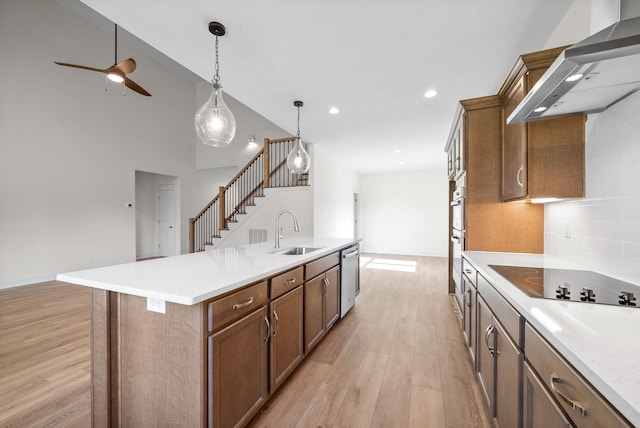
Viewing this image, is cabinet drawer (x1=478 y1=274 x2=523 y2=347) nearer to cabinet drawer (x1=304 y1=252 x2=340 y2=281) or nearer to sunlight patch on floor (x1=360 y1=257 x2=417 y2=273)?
cabinet drawer (x1=304 y1=252 x2=340 y2=281)

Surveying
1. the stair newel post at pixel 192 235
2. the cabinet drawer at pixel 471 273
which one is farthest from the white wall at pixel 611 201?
the stair newel post at pixel 192 235

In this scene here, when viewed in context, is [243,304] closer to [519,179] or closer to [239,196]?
[519,179]

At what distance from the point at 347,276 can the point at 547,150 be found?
222cm

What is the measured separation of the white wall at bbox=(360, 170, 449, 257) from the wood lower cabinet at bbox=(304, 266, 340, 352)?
603cm

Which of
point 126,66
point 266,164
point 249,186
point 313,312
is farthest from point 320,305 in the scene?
point 249,186

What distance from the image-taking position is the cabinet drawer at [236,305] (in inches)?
48.2

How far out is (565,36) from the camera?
198 cm

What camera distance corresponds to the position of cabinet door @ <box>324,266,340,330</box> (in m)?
2.62

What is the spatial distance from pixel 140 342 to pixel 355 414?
4.35 feet

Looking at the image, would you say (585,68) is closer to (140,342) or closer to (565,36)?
(565,36)

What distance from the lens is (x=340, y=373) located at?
6.84 ft

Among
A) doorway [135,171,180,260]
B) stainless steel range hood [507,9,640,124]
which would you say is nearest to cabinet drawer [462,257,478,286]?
stainless steel range hood [507,9,640,124]

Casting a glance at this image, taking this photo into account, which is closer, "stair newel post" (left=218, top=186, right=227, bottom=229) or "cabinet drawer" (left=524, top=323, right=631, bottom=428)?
"cabinet drawer" (left=524, top=323, right=631, bottom=428)

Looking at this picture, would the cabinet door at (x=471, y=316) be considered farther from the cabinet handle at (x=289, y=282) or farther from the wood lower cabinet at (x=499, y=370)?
the cabinet handle at (x=289, y=282)
